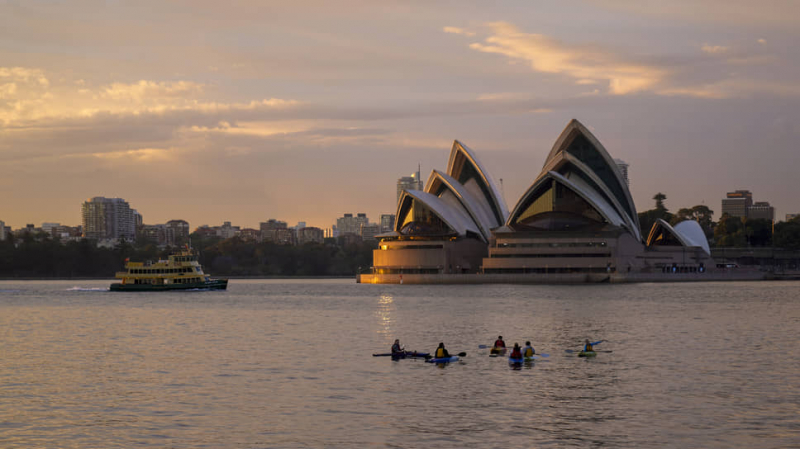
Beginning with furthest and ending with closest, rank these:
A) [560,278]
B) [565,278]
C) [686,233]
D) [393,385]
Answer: [686,233] < [565,278] < [560,278] < [393,385]

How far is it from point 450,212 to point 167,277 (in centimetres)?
5482

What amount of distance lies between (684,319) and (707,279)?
97.6 metres

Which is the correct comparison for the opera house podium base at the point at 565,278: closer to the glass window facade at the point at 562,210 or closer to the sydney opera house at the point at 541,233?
the sydney opera house at the point at 541,233

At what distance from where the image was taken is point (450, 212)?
161 meters

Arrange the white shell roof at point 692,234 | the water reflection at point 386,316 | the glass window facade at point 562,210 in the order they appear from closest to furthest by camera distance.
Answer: the water reflection at point 386,316, the glass window facade at point 562,210, the white shell roof at point 692,234

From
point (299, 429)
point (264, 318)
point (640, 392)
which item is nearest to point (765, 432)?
point (640, 392)

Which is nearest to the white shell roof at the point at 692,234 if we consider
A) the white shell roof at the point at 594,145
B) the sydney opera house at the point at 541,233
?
the sydney opera house at the point at 541,233

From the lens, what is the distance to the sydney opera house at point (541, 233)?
149m

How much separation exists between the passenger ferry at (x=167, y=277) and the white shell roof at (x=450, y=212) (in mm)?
44095

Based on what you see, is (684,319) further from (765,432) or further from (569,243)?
(569,243)

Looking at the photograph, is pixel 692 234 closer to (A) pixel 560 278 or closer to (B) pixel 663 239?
(B) pixel 663 239

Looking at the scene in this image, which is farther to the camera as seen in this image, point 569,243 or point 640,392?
point 569,243

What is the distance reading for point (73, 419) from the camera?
98.3 ft

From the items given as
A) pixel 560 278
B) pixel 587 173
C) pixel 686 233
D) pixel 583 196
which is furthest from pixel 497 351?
pixel 686 233
